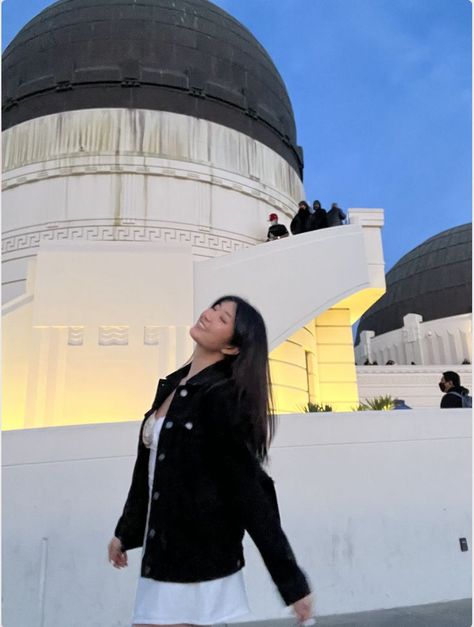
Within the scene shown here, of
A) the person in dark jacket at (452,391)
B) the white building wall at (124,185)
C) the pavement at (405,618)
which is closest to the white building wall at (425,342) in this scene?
the white building wall at (124,185)

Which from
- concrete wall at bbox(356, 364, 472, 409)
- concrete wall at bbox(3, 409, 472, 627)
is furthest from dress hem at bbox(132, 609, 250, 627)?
concrete wall at bbox(356, 364, 472, 409)

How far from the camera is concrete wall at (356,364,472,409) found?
14930 millimetres

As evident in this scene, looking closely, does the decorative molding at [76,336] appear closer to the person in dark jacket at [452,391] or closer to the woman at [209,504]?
the person in dark jacket at [452,391]

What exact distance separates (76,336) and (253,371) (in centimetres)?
540

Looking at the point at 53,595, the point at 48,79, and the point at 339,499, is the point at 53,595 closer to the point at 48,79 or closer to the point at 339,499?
the point at 339,499

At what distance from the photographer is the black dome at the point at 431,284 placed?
2369 centimetres

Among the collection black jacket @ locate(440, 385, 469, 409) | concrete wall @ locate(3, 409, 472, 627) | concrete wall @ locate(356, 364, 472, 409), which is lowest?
concrete wall @ locate(3, 409, 472, 627)

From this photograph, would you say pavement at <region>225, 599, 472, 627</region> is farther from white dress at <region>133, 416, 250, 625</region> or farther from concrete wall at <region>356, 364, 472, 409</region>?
concrete wall at <region>356, 364, 472, 409</region>

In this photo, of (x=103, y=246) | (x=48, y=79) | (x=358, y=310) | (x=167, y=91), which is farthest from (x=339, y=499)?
(x=48, y=79)

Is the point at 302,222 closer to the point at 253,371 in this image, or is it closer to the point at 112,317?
the point at 112,317

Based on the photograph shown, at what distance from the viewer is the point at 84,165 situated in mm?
9273

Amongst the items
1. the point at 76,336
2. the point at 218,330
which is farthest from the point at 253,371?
the point at 76,336

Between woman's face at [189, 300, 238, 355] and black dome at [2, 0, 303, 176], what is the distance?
29.1ft

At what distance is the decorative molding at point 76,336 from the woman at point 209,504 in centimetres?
516
